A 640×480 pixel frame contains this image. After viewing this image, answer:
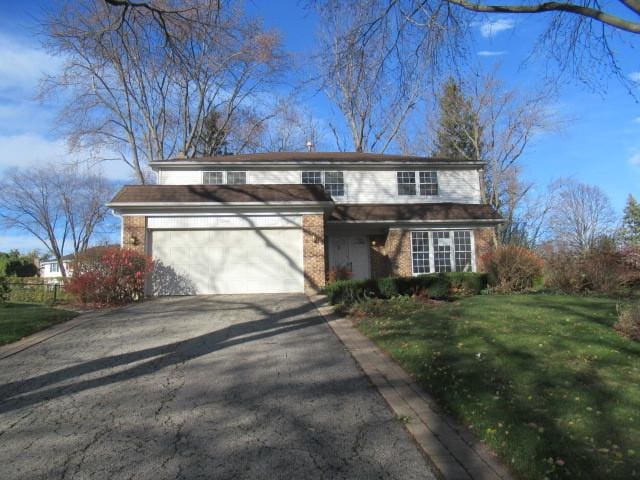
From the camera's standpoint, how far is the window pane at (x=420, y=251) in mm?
18297

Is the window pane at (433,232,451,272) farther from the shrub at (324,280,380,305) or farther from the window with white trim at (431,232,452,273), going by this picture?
the shrub at (324,280,380,305)

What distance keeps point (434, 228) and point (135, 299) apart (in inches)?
451

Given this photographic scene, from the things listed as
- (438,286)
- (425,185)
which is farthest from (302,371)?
(425,185)

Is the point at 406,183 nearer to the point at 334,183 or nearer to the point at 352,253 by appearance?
the point at 334,183

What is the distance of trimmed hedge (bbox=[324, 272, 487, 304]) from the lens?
1138 centimetres

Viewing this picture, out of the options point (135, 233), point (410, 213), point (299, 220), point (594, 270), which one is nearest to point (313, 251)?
point (299, 220)

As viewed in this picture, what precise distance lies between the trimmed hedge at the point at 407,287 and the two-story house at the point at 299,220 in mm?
2245

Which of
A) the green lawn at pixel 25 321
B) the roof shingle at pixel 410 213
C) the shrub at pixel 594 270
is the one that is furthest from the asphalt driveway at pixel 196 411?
the roof shingle at pixel 410 213

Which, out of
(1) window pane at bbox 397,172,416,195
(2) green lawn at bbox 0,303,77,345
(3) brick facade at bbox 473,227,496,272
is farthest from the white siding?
(2) green lawn at bbox 0,303,77,345

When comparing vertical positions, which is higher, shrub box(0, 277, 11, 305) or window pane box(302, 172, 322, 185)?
window pane box(302, 172, 322, 185)

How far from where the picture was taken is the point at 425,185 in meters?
19.8

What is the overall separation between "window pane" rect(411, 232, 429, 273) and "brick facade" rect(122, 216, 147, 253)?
1008 cm

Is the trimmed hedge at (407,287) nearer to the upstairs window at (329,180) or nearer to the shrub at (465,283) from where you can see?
the shrub at (465,283)

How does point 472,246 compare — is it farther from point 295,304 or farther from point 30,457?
point 30,457
